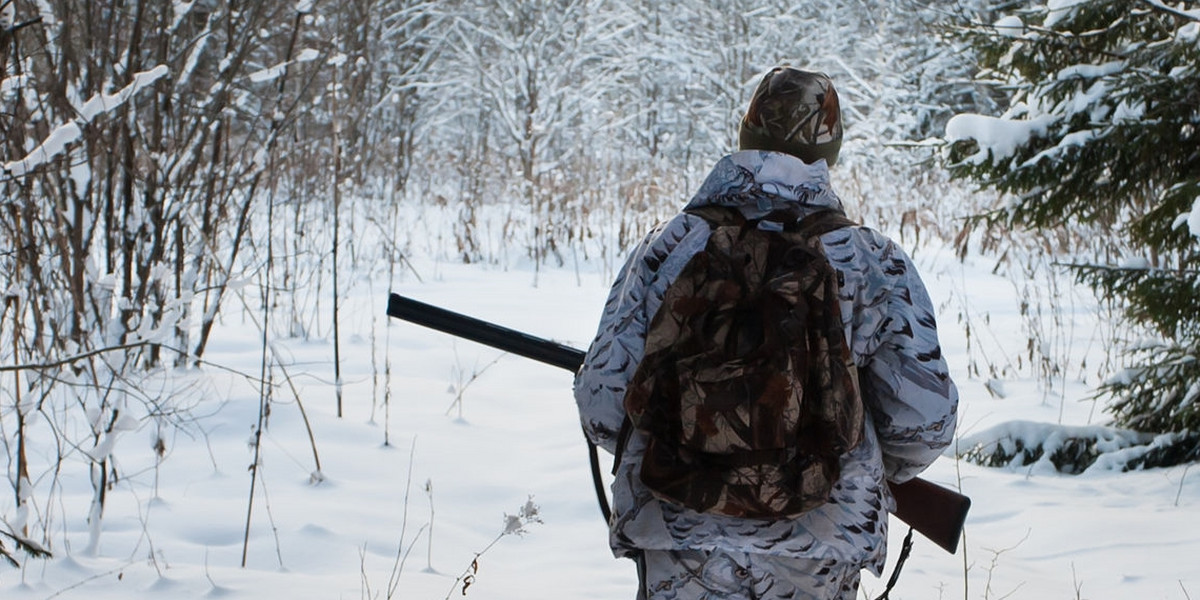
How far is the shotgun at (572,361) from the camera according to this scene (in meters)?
1.99

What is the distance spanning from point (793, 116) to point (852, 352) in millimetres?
382

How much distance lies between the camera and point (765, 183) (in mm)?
1753

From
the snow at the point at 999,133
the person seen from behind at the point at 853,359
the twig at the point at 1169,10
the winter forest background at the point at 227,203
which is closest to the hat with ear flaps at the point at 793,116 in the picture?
the person seen from behind at the point at 853,359

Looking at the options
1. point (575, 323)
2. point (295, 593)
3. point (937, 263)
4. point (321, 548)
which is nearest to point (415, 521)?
point (321, 548)

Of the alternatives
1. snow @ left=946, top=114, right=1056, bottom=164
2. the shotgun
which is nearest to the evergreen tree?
snow @ left=946, top=114, right=1056, bottom=164

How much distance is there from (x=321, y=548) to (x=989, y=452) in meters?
2.92

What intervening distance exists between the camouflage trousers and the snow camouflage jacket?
36 mm

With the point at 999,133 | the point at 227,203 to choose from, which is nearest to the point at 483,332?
the point at 999,133

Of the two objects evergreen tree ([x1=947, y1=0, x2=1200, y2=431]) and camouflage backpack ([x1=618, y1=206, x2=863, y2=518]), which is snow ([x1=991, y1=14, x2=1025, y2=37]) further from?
camouflage backpack ([x1=618, y1=206, x2=863, y2=518])

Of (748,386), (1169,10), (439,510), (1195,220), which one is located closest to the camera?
(748,386)

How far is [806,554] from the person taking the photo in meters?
1.73

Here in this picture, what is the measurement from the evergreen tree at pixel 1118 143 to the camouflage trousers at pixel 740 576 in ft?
9.00

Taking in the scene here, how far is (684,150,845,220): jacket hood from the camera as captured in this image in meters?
1.76

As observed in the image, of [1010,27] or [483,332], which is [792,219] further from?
[1010,27]
